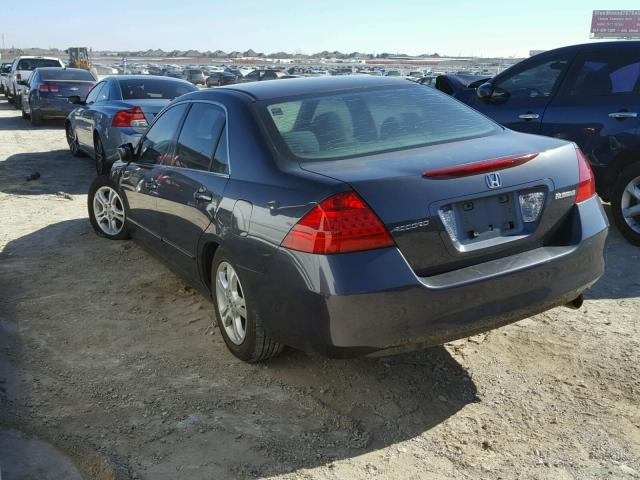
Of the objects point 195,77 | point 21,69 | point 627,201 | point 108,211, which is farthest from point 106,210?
point 195,77

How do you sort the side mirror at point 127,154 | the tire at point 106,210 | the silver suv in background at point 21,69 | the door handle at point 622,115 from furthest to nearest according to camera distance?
the silver suv in background at point 21,69 < the tire at point 106,210 < the door handle at point 622,115 < the side mirror at point 127,154

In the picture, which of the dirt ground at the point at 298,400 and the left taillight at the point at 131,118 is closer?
the dirt ground at the point at 298,400

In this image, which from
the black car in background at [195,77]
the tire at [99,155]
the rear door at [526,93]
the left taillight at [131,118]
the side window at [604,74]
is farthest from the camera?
the black car in background at [195,77]

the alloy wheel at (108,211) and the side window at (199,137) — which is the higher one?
the side window at (199,137)

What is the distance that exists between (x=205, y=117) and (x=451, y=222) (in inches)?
77.5

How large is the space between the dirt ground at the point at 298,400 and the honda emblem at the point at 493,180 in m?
1.12

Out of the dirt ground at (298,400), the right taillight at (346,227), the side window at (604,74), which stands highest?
the side window at (604,74)

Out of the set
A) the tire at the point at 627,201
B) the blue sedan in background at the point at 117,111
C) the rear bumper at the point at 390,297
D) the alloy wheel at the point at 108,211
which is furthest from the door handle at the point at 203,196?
the blue sedan in background at the point at 117,111

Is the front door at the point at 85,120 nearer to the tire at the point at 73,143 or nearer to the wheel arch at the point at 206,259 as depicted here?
the tire at the point at 73,143

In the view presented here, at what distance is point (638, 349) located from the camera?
4043mm

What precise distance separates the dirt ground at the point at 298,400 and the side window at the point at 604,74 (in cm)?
206

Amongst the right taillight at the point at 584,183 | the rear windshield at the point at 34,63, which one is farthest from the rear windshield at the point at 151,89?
the rear windshield at the point at 34,63

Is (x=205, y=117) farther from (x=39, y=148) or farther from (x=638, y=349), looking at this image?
(x=39, y=148)

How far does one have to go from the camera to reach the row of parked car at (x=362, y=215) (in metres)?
3.04
